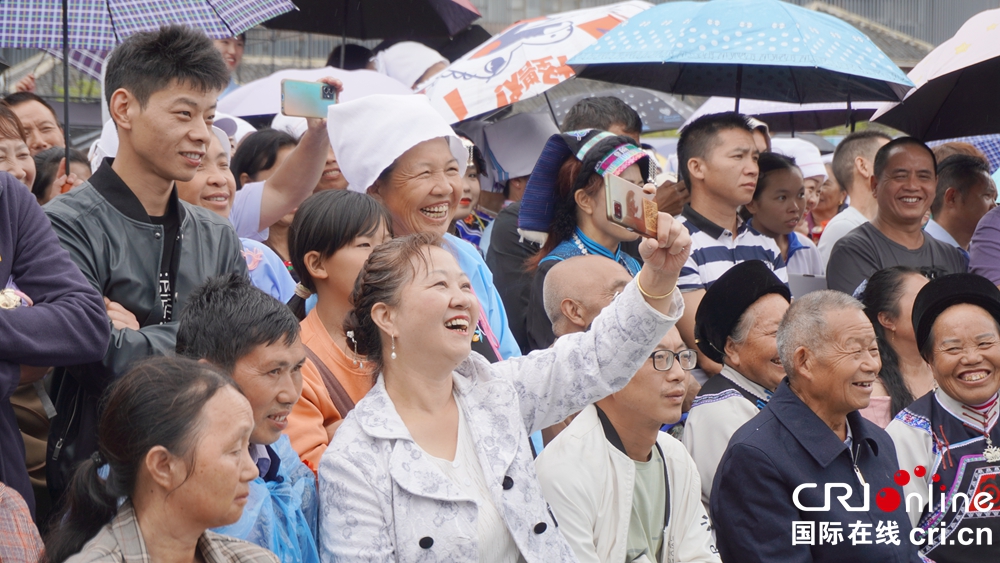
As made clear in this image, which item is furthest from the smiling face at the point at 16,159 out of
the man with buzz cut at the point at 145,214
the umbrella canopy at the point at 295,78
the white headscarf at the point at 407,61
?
the white headscarf at the point at 407,61

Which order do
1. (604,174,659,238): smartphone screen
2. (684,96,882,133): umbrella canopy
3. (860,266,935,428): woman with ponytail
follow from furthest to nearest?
(684,96,882,133): umbrella canopy, (860,266,935,428): woman with ponytail, (604,174,659,238): smartphone screen

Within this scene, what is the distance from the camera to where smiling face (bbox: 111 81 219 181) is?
3.37m

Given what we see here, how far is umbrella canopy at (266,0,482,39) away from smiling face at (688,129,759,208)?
9.01 feet

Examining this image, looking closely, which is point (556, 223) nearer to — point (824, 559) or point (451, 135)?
point (451, 135)

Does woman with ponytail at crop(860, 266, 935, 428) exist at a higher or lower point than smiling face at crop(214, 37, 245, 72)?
lower

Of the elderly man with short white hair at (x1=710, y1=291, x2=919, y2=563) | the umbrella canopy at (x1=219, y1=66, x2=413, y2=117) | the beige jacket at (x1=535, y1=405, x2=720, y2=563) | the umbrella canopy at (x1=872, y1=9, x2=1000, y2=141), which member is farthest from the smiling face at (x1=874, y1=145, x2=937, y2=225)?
the beige jacket at (x1=535, y1=405, x2=720, y2=563)

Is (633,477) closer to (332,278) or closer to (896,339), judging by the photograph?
(332,278)

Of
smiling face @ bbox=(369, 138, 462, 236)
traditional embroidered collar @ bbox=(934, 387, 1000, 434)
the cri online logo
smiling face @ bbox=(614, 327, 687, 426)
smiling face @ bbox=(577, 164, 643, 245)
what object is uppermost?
smiling face @ bbox=(369, 138, 462, 236)

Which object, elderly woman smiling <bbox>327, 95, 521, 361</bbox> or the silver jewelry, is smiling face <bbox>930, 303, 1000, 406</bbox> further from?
the silver jewelry

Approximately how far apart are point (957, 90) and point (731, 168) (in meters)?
2.24

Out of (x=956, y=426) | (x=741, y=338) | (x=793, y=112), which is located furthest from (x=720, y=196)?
(x=793, y=112)

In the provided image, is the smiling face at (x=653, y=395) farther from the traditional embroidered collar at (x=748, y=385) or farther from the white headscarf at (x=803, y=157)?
the white headscarf at (x=803, y=157)

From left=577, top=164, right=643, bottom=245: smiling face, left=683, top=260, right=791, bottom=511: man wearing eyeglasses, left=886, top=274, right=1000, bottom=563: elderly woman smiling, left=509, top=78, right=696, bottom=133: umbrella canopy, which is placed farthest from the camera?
left=509, top=78, right=696, bottom=133: umbrella canopy

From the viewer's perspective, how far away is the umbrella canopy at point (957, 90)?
19.4 feet
